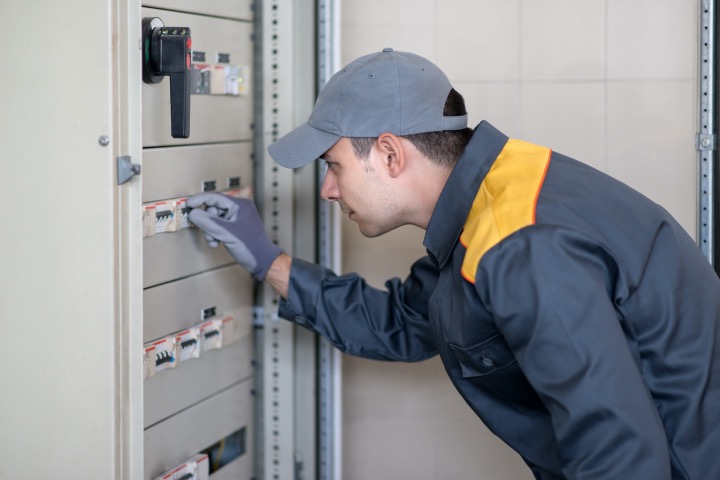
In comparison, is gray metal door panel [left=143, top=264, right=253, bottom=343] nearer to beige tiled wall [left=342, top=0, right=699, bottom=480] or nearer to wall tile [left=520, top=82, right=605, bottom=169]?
beige tiled wall [left=342, top=0, right=699, bottom=480]

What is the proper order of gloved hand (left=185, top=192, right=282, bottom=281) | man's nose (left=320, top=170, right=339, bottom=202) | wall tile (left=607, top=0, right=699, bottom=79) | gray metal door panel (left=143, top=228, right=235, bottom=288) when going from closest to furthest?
man's nose (left=320, top=170, right=339, bottom=202)
gray metal door panel (left=143, top=228, right=235, bottom=288)
gloved hand (left=185, top=192, right=282, bottom=281)
wall tile (left=607, top=0, right=699, bottom=79)

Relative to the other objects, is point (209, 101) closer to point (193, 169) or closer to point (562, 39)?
point (193, 169)

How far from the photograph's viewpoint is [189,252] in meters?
1.84

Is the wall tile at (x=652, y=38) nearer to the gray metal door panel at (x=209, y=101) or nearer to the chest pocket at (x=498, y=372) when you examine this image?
the gray metal door panel at (x=209, y=101)

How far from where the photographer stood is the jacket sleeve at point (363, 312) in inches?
75.5

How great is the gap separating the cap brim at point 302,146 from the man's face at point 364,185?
0.08 feet

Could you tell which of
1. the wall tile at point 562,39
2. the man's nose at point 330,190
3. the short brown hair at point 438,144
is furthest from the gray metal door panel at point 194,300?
the wall tile at point 562,39

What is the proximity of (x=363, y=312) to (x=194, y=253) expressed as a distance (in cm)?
39

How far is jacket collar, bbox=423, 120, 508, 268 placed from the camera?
142 cm

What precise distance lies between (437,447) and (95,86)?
1.44 meters

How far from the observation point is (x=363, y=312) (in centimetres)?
193

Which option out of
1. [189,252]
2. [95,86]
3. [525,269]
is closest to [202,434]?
[189,252]

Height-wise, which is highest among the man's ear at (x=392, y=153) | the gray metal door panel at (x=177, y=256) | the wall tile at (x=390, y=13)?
the wall tile at (x=390, y=13)

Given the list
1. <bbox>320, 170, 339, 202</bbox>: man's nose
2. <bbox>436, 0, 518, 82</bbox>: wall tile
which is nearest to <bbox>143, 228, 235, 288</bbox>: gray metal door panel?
<bbox>320, 170, 339, 202</bbox>: man's nose
